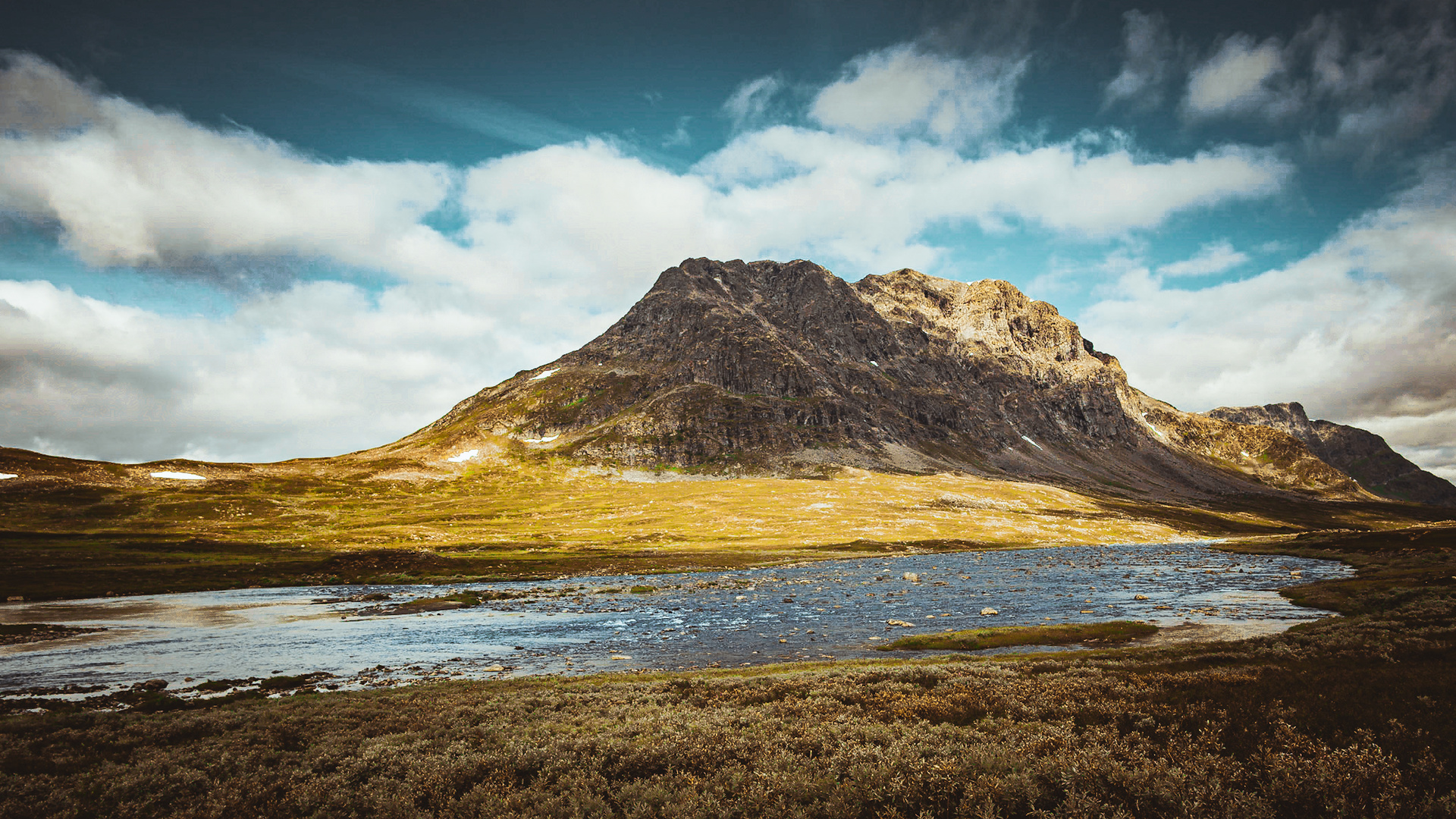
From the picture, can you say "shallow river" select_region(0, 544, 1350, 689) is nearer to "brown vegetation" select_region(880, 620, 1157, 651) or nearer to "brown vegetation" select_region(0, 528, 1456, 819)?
"brown vegetation" select_region(880, 620, 1157, 651)

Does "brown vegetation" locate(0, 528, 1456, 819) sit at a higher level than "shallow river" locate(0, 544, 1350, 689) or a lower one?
higher

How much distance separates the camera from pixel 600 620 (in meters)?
58.1

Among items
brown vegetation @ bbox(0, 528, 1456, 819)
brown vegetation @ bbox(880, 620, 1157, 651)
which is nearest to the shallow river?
brown vegetation @ bbox(880, 620, 1157, 651)

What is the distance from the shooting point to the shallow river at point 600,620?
128 feet

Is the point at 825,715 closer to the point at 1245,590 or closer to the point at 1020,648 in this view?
the point at 1020,648

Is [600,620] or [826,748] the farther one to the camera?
[600,620]

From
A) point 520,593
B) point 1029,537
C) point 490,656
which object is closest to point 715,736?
point 490,656

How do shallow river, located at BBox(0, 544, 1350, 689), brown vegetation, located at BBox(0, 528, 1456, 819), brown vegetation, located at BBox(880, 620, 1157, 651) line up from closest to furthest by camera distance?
brown vegetation, located at BBox(0, 528, 1456, 819) → shallow river, located at BBox(0, 544, 1350, 689) → brown vegetation, located at BBox(880, 620, 1157, 651)

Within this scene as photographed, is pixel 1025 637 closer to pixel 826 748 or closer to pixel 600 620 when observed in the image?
pixel 826 748

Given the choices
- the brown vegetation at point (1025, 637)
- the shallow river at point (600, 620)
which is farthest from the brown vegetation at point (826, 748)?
the brown vegetation at point (1025, 637)

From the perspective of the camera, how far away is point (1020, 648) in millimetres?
39812

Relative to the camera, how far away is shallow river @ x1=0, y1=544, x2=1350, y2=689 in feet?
128

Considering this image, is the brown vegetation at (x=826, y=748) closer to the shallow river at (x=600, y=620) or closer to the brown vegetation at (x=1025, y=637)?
the shallow river at (x=600, y=620)

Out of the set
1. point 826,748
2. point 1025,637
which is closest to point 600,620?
point 1025,637
